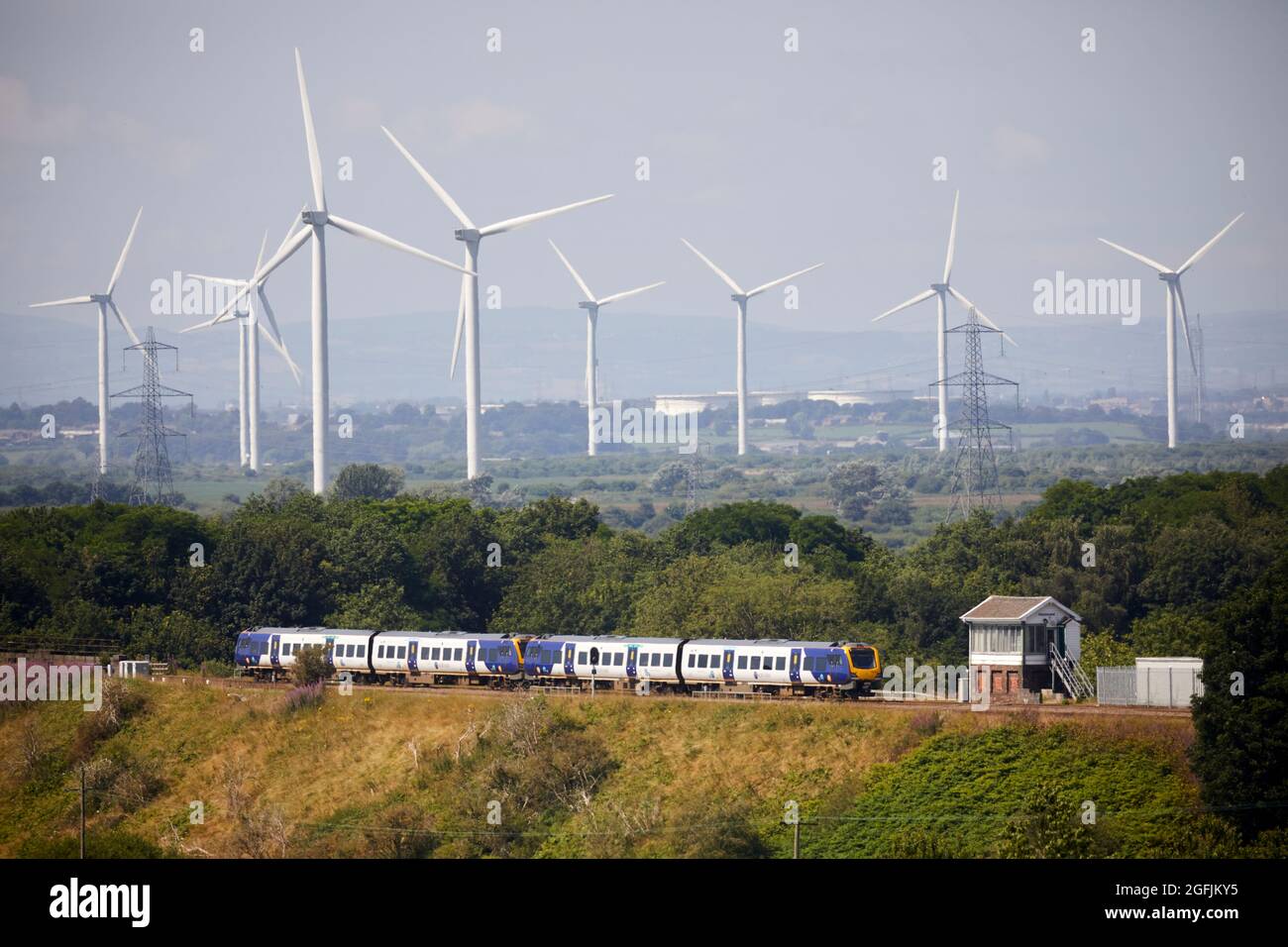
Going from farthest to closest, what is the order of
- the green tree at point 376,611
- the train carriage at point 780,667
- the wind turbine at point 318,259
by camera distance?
the wind turbine at point 318,259 < the green tree at point 376,611 < the train carriage at point 780,667

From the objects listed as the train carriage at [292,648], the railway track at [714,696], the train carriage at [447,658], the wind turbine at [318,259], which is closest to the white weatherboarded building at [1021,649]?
the railway track at [714,696]

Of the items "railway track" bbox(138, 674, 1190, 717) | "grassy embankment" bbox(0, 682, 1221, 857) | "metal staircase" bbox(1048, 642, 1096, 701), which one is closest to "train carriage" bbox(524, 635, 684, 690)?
"railway track" bbox(138, 674, 1190, 717)

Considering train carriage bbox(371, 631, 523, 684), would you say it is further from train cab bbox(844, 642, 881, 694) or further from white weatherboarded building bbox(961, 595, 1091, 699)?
white weatherboarded building bbox(961, 595, 1091, 699)

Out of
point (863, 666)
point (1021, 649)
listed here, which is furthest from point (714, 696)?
point (1021, 649)

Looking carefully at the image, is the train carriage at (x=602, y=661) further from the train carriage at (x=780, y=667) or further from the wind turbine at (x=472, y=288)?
the wind turbine at (x=472, y=288)
